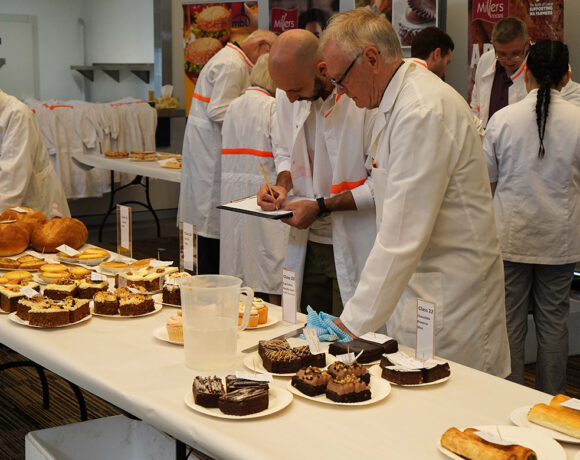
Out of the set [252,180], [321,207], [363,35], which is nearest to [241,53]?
[252,180]

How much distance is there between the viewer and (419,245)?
1.89m

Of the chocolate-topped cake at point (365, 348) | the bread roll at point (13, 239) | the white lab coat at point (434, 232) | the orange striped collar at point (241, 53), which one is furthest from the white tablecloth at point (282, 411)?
the orange striped collar at point (241, 53)

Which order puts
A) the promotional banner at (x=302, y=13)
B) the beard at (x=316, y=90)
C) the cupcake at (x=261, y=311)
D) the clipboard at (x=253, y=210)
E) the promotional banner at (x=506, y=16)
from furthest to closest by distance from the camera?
the promotional banner at (x=302, y=13) → the promotional banner at (x=506, y=16) → the beard at (x=316, y=90) → the clipboard at (x=253, y=210) → the cupcake at (x=261, y=311)

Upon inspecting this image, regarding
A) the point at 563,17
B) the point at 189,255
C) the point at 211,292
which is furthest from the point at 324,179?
the point at 563,17

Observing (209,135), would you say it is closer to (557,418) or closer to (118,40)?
(557,418)

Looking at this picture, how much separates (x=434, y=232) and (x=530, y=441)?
0.71 metres

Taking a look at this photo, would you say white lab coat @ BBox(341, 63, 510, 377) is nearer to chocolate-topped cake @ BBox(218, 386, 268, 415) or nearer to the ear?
chocolate-topped cake @ BBox(218, 386, 268, 415)

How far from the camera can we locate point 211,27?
24.8ft

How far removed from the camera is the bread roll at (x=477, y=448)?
1307 millimetres

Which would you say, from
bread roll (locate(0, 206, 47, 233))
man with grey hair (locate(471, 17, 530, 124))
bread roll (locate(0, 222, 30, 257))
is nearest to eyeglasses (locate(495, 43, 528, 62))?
man with grey hair (locate(471, 17, 530, 124))

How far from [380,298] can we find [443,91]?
0.52 m

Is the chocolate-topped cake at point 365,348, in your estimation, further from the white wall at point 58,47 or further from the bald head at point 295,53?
the white wall at point 58,47

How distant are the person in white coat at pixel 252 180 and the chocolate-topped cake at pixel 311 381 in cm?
239

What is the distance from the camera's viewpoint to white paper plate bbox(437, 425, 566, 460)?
53.1 inches
